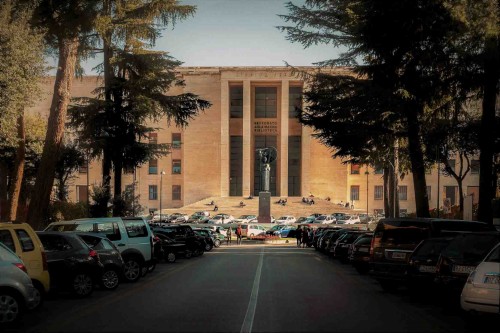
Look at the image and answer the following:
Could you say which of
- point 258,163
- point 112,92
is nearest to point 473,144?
point 112,92

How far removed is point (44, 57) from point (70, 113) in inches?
233

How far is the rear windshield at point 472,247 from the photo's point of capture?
13.7 m

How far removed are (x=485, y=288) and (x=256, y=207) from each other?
301ft

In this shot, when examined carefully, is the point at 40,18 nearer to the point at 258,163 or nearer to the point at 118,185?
the point at 118,185

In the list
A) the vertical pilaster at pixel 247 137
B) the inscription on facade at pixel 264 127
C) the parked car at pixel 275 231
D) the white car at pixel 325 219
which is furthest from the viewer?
the inscription on facade at pixel 264 127

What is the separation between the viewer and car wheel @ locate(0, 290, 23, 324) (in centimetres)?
1155

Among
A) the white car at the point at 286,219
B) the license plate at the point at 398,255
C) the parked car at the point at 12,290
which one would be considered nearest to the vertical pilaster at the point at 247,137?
the white car at the point at 286,219

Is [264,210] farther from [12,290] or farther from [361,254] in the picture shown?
[12,290]

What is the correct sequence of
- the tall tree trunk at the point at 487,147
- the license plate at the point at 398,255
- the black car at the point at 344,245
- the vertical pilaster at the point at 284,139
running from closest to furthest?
the license plate at the point at 398,255 < the tall tree trunk at the point at 487,147 < the black car at the point at 344,245 < the vertical pilaster at the point at 284,139

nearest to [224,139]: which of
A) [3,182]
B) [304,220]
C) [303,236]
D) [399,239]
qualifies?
[304,220]

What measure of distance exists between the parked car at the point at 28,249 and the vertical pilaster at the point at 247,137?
306 feet

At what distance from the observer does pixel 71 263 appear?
16.4 metres

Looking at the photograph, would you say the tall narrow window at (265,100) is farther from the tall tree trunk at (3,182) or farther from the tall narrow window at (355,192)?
the tall tree trunk at (3,182)

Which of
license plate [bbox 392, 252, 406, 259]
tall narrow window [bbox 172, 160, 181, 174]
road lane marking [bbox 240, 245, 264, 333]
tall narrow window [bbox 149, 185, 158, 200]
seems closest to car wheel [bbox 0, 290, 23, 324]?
road lane marking [bbox 240, 245, 264, 333]
